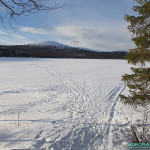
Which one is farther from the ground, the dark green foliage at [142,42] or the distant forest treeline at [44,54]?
the distant forest treeline at [44,54]

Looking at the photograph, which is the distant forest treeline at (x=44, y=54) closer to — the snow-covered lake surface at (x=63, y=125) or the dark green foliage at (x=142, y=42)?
the snow-covered lake surface at (x=63, y=125)

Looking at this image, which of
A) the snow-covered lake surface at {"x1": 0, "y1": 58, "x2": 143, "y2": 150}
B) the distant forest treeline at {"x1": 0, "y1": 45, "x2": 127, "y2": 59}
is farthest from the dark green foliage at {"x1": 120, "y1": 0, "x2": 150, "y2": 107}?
the distant forest treeline at {"x1": 0, "y1": 45, "x2": 127, "y2": 59}

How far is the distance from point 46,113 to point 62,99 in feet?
7.59

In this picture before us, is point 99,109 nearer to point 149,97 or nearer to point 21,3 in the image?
point 149,97

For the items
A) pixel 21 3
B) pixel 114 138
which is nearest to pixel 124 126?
pixel 114 138

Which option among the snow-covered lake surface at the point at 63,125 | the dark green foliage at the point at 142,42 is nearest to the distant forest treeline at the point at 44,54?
the snow-covered lake surface at the point at 63,125

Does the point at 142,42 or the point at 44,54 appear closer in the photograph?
the point at 142,42

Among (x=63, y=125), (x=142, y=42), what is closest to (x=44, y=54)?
(x=63, y=125)

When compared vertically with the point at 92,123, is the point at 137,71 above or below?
above

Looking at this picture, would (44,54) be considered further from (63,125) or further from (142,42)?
(142,42)

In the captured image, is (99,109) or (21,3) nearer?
(21,3)

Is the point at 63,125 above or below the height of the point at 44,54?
below

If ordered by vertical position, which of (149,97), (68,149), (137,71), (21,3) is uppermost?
(21,3)

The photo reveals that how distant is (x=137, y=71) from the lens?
4.08m
